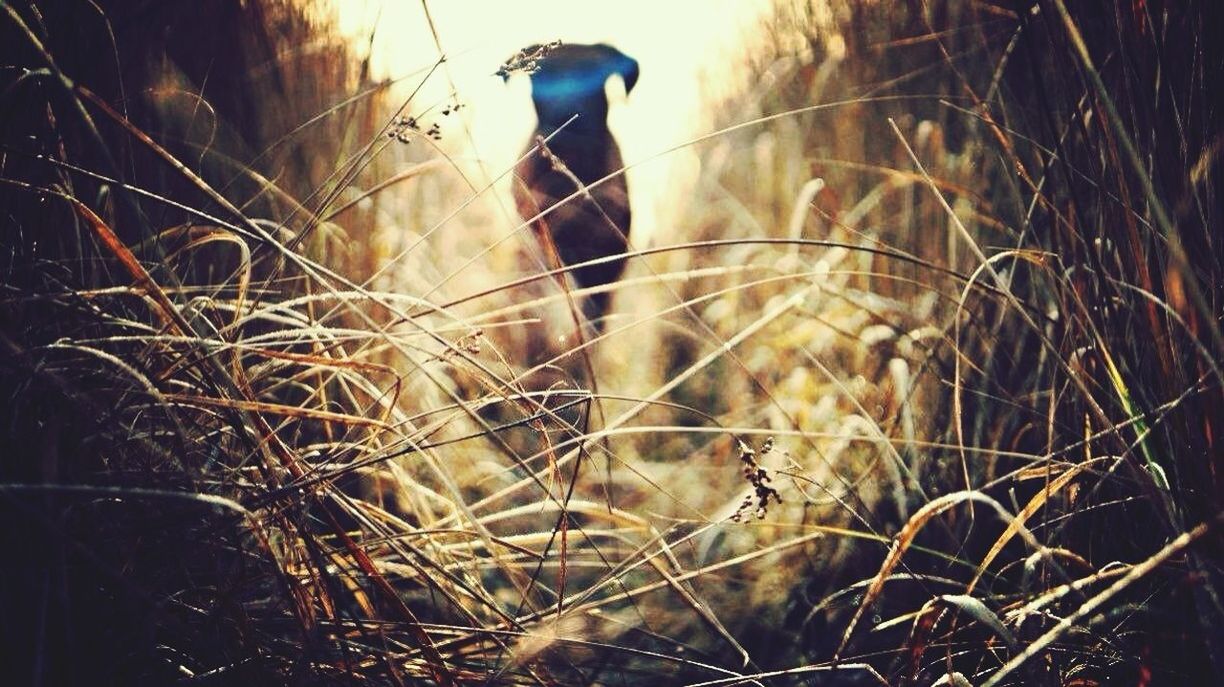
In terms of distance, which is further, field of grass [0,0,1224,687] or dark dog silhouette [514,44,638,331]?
dark dog silhouette [514,44,638,331]

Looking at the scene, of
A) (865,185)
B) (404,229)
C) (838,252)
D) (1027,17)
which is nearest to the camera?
(1027,17)

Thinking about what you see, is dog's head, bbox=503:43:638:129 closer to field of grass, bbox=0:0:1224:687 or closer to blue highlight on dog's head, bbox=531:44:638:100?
blue highlight on dog's head, bbox=531:44:638:100

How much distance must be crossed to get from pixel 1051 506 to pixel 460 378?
0.78 m

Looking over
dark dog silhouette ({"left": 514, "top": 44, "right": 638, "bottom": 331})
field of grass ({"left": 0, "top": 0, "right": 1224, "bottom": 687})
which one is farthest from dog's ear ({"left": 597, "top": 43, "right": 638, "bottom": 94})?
field of grass ({"left": 0, "top": 0, "right": 1224, "bottom": 687})

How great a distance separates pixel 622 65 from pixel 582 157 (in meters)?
0.24

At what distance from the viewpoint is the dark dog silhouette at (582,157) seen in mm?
1786

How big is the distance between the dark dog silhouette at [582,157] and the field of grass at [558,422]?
53cm

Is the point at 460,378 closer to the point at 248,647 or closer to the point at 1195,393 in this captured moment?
the point at 248,647

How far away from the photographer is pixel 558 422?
585 mm

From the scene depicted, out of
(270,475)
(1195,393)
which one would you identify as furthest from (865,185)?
(270,475)

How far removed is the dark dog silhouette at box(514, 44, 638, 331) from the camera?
179cm

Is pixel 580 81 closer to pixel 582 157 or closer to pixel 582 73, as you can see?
pixel 582 73

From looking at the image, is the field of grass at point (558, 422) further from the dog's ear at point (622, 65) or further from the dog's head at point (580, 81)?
the dog's ear at point (622, 65)

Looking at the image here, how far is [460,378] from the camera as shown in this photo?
3.77ft
